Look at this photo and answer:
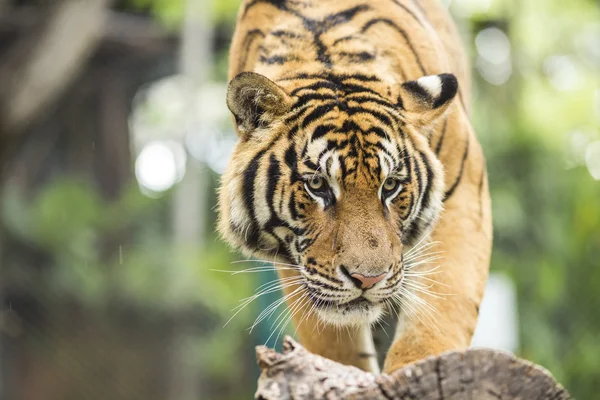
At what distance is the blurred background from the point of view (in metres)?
11.3

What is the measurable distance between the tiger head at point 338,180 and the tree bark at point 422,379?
58cm

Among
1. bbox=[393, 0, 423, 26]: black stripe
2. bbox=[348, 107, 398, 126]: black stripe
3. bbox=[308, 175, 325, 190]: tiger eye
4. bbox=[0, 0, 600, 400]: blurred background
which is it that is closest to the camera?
bbox=[308, 175, 325, 190]: tiger eye

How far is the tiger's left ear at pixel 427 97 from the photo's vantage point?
3080mm

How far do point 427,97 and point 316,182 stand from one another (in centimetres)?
50

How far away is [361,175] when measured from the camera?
2.90 m

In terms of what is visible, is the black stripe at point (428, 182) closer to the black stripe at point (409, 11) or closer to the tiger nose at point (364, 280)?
the tiger nose at point (364, 280)

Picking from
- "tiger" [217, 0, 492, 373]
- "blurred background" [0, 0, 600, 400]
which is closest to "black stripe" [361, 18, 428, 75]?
"tiger" [217, 0, 492, 373]

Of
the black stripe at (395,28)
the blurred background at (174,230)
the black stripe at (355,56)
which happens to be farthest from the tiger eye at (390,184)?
the blurred background at (174,230)

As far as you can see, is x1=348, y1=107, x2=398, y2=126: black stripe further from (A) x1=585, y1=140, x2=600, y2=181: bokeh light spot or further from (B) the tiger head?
(A) x1=585, y1=140, x2=600, y2=181: bokeh light spot

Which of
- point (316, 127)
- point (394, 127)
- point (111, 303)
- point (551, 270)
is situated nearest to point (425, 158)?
point (394, 127)

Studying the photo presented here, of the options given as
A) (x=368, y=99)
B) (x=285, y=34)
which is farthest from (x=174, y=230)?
(x=368, y=99)

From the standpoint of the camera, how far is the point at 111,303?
12.6 m

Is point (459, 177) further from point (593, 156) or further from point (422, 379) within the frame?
point (593, 156)

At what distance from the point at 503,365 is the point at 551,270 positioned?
9584 mm
